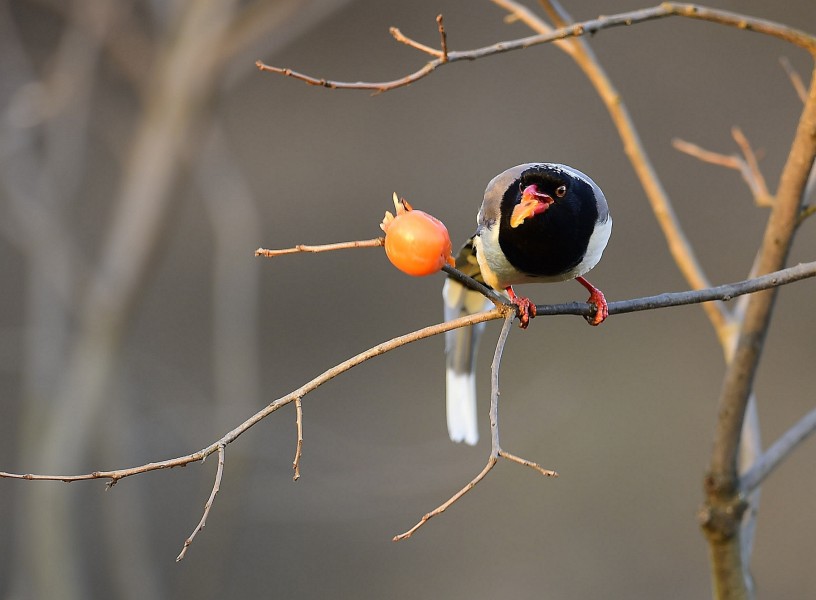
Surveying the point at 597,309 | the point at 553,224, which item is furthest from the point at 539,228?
the point at 597,309

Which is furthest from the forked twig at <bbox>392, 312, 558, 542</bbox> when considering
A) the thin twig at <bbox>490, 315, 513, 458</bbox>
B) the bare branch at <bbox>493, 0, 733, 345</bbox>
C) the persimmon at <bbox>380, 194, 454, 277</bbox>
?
the bare branch at <bbox>493, 0, 733, 345</bbox>

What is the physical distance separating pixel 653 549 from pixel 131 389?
2292 millimetres

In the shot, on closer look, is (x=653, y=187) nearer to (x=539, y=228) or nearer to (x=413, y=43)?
(x=539, y=228)

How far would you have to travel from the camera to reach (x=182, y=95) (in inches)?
106

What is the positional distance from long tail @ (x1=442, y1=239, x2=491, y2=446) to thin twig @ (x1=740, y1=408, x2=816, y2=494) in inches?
20.6

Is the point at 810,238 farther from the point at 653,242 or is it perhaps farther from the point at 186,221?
the point at 186,221

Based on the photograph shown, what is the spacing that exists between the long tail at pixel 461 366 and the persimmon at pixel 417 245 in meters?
0.81

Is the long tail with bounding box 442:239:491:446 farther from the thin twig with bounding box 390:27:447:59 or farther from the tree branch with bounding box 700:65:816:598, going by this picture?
the thin twig with bounding box 390:27:447:59

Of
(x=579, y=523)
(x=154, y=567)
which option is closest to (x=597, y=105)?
(x=579, y=523)

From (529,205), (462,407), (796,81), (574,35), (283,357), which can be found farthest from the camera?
(283,357)

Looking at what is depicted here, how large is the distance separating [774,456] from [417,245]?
2.34 feet

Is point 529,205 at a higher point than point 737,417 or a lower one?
higher

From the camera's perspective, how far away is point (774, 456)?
4.37ft

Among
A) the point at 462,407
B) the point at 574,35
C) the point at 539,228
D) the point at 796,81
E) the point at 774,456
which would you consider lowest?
the point at 774,456
